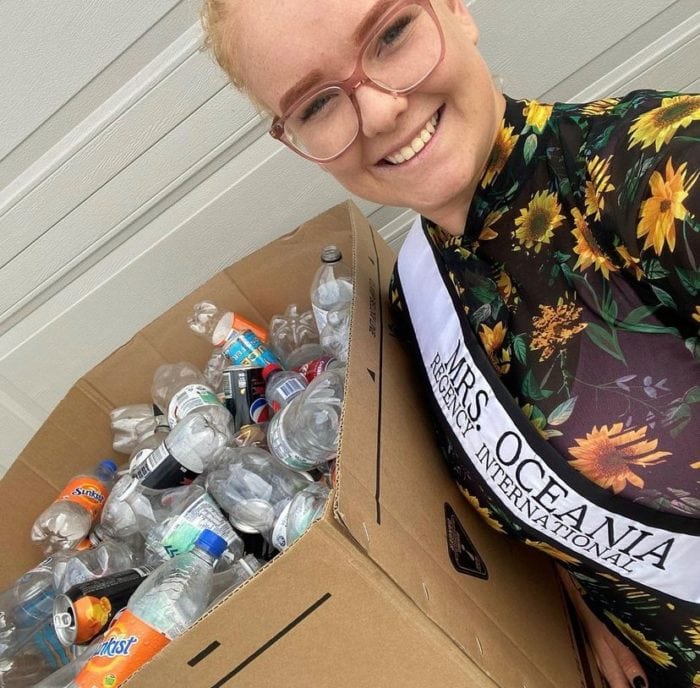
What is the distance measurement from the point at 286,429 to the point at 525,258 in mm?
493

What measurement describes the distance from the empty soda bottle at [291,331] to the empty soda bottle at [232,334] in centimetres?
5

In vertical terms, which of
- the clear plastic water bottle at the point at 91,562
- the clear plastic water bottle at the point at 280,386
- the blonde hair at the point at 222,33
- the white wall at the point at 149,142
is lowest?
the clear plastic water bottle at the point at 91,562

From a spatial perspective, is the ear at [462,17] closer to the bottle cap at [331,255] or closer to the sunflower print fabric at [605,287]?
the sunflower print fabric at [605,287]

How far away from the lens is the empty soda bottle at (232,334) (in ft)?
3.96

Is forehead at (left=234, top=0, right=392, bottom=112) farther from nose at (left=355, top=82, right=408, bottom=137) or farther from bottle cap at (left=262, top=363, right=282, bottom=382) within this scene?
bottle cap at (left=262, top=363, right=282, bottom=382)

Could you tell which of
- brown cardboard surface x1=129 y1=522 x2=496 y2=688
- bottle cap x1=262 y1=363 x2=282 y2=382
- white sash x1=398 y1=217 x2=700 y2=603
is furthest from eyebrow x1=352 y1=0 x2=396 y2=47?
bottle cap x1=262 y1=363 x2=282 y2=382

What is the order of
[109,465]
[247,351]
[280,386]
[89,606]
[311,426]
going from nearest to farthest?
[89,606] → [311,426] → [280,386] → [247,351] → [109,465]

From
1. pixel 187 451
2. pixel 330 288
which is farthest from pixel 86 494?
pixel 330 288

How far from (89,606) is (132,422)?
57cm

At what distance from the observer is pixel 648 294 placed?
0.60 meters

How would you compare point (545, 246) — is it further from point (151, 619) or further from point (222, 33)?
point (151, 619)

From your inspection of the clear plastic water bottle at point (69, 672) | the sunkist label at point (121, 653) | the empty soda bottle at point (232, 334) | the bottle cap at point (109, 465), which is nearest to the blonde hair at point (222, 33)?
the empty soda bottle at point (232, 334)

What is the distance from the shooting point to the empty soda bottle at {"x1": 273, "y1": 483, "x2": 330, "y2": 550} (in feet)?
2.78

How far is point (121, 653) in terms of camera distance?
73 cm
